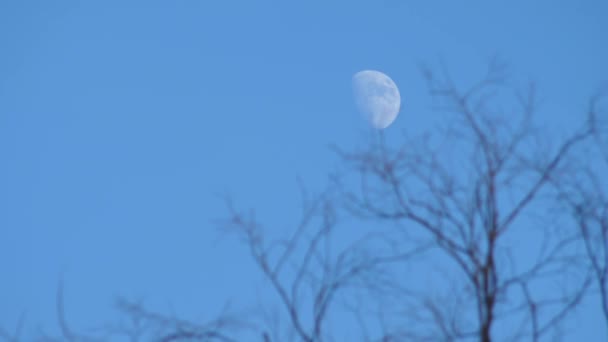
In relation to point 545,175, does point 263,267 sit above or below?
below

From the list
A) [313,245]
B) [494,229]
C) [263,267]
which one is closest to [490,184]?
[494,229]

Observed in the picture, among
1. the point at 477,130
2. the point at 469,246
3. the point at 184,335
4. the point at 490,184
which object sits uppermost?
the point at 477,130

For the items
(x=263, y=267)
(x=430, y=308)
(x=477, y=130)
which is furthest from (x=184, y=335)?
(x=477, y=130)

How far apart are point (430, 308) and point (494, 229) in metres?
0.73

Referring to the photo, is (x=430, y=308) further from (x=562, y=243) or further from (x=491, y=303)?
(x=562, y=243)

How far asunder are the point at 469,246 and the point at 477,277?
23cm

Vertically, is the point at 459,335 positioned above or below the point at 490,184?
below

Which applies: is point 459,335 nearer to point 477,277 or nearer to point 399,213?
point 477,277

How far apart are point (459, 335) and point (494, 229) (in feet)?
2.61

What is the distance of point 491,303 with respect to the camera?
5945mm

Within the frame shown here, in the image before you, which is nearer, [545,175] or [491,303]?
[491,303]

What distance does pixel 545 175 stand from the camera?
6.34 m

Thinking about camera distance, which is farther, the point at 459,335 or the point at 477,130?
the point at 477,130

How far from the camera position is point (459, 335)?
19.9 ft
